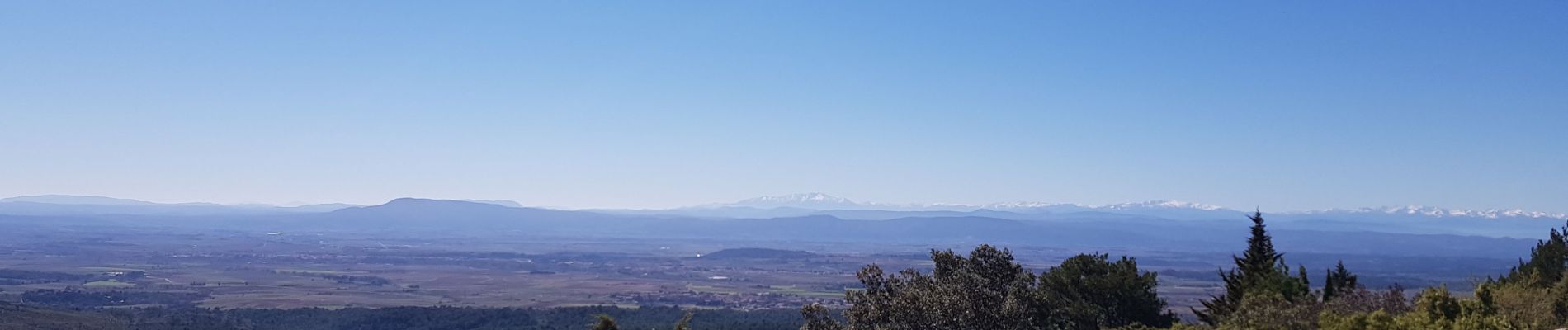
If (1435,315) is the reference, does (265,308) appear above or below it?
below

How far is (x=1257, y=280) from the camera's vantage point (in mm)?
34219

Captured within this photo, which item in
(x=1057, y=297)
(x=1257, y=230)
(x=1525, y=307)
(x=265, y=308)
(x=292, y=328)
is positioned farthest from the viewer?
(x=265, y=308)

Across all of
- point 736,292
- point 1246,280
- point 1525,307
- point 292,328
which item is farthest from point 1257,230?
point 736,292

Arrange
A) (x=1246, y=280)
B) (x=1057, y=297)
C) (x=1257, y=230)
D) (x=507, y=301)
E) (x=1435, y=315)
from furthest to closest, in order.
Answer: (x=507, y=301)
(x=1257, y=230)
(x=1246, y=280)
(x=1057, y=297)
(x=1435, y=315)

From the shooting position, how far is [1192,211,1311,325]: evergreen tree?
30.3 m

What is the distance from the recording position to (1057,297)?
104 feet

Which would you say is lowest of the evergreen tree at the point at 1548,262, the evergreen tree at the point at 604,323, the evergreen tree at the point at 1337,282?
the evergreen tree at the point at 604,323

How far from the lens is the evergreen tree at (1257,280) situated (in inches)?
1192

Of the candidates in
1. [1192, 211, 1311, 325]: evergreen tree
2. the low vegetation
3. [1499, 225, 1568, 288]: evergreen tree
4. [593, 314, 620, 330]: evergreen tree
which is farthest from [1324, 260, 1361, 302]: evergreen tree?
[593, 314, 620, 330]: evergreen tree

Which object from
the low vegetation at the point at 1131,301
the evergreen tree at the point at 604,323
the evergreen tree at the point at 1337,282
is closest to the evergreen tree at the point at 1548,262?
the low vegetation at the point at 1131,301

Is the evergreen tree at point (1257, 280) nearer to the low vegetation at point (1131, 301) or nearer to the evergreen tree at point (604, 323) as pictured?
the low vegetation at point (1131, 301)

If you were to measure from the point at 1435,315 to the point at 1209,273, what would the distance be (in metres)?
191

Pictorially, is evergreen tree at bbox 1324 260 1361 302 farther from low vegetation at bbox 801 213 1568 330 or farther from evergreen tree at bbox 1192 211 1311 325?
evergreen tree at bbox 1192 211 1311 325

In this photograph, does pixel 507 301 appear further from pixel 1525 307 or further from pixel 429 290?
pixel 1525 307
